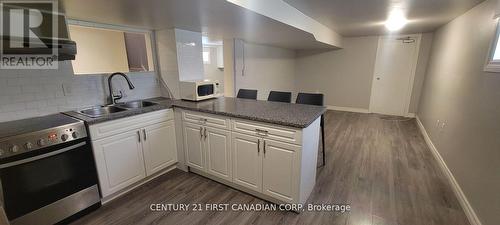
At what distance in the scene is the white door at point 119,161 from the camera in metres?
1.90

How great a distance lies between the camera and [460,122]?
→ 2.30 metres

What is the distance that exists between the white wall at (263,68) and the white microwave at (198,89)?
143cm

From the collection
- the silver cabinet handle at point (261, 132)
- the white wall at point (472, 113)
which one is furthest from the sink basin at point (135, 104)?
the white wall at point (472, 113)

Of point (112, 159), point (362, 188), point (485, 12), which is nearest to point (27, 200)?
point (112, 159)

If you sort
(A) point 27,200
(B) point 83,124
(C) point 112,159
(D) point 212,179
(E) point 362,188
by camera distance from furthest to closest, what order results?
(D) point 212,179, (E) point 362,188, (C) point 112,159, (B) point 83,124, (A) point 27,200

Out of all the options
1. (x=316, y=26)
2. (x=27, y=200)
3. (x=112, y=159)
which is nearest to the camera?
(x=27, y=200)

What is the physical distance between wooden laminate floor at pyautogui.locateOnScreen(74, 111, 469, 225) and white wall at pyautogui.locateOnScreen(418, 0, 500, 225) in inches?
10.3

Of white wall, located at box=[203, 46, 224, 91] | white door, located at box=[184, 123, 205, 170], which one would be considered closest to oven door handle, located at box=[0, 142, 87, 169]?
white door, located at box=[184, 123, 205, 170]

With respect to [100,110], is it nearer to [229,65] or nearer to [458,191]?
[229,65]

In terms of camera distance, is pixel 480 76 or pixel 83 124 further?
pixel 480 76

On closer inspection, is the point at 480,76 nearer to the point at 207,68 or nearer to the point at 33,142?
the point at 33,142

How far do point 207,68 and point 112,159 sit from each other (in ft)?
17.3

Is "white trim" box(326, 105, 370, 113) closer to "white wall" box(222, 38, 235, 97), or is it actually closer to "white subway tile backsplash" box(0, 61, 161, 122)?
"white wall" box(222, 38, 235, 97)

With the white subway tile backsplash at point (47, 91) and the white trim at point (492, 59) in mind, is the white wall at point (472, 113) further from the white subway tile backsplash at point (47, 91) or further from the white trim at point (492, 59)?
the white subway tile backsplash at point (47, 91)
